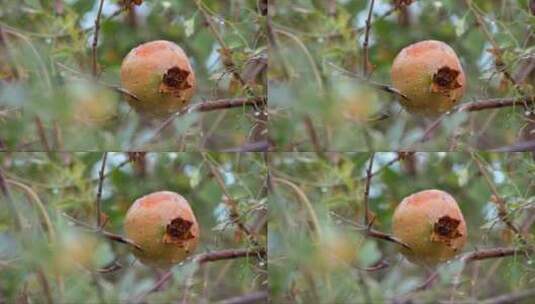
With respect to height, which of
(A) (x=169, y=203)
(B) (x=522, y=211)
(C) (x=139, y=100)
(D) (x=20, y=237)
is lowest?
(D) (x=20, y=237)

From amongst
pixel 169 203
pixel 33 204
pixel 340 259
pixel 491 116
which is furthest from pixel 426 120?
pixel 33 204

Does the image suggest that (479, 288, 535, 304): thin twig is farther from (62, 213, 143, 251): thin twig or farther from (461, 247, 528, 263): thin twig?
(62, 213, 143, 251): thin twig

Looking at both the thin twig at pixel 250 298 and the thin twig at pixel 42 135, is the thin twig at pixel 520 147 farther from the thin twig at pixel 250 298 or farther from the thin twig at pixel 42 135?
the thin twig at pixel 42 135

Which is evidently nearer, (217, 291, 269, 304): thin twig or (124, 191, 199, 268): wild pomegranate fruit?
(124, 191, 199, 268): wild pomegranate fruit

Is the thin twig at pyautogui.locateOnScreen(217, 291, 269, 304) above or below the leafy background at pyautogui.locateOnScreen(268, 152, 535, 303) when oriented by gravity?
below

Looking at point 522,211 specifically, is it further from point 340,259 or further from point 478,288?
point 340,259

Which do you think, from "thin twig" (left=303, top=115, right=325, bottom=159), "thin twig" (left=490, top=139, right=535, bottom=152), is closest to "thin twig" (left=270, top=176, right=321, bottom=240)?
"thin twig" (left=303, top=115, right=325, bottom=159)
